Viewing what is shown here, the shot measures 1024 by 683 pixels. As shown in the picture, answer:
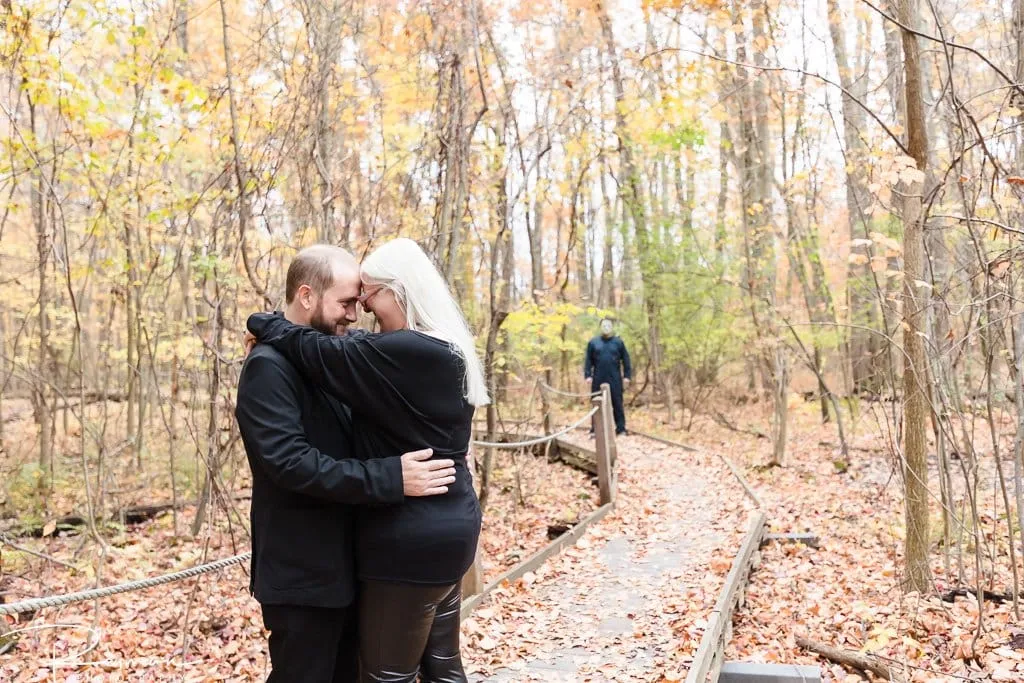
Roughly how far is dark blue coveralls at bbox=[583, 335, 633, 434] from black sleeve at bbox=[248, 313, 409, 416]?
1035 cm

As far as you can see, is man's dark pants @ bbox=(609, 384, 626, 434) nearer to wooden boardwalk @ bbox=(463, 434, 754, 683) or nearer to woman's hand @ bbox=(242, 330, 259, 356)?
wooden boardwalk @ bbox=(463, 434, 754, 683)

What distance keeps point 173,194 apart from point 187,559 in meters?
3.40

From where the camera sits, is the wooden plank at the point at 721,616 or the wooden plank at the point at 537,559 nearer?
the wooden plank at the point at 721,616

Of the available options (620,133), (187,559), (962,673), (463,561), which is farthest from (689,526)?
(620,133)

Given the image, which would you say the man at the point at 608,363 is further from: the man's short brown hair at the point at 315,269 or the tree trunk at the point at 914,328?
the man's short brown hair at the point at 315,269

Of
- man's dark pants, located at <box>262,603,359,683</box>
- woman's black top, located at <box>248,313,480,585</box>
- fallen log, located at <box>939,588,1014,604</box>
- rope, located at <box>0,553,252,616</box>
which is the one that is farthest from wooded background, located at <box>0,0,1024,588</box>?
man's dark pants, located at <box>262,603,359,683</box>

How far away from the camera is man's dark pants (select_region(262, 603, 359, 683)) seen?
2.26 meters

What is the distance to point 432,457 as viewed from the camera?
2.32 meters

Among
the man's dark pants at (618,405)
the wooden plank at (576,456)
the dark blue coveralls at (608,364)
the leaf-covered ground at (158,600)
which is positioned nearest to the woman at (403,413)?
the leaf-covered ground at (158,600)

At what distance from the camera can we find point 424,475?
7.32ft

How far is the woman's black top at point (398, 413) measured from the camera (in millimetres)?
2219

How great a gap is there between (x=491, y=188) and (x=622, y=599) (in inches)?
159

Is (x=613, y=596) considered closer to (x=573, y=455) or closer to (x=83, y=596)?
(x=83, y=596)

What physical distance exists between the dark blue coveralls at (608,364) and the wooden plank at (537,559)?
4005 millimetres
